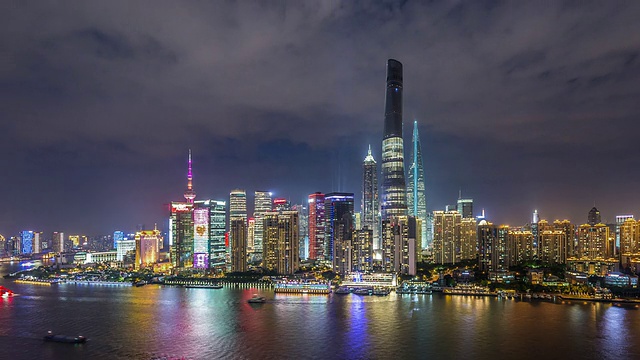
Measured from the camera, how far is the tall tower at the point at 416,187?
224ft

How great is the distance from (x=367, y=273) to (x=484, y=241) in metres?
11.1

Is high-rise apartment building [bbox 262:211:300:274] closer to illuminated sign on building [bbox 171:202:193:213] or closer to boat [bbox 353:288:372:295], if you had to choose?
boat [bbox 353:288:372:295]

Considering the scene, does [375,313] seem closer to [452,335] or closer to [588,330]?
[452,335]

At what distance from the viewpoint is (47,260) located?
6700 cm

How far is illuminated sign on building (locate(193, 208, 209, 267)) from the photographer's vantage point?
5397cm

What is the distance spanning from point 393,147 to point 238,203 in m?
30.5

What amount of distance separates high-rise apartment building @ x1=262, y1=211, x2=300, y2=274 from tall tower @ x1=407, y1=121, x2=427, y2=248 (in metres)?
27.5

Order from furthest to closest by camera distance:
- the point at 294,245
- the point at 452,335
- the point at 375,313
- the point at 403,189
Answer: the point at 403,189 → the point at 294,245 → the point at 375,313 → the point at 452,335

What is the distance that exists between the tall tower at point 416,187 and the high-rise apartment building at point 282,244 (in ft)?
90.2

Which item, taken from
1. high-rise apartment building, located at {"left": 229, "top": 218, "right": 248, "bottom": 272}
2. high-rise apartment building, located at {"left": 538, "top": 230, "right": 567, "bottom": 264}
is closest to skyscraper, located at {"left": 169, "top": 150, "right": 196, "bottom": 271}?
high-rise apartment building, located at {"left": 229, "top": 218, "right": 248, "bottom": 272}

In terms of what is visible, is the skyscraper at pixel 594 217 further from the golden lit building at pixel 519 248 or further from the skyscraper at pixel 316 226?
the skyscraper at pixel 316 226

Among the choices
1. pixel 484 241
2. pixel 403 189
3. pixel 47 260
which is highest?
pixel 403 189

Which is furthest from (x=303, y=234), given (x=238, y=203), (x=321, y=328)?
(x=321, y=328)

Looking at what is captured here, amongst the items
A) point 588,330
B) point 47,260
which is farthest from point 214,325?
point 47,260
